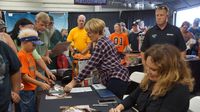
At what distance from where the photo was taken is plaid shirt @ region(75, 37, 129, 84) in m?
2.54

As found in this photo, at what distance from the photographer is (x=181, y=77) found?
1.63 metres

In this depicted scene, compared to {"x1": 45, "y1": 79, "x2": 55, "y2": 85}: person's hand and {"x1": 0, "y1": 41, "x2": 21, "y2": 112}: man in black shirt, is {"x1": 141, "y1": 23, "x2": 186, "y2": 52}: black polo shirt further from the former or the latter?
{"x1": 0, "y1": 41, "x2": 21, "y2": 112}: man in black shirt

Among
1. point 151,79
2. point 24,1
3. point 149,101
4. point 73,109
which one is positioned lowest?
point 73,109

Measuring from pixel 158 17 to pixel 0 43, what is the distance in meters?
2.25

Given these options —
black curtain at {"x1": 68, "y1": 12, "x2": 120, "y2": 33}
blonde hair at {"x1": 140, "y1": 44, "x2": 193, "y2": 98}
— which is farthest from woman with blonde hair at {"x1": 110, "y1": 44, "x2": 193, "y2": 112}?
black curtain at {"x1": 68, "y1": 12, "x2": 120, "y2": 33}

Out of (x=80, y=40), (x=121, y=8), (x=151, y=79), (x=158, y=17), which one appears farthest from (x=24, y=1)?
(x=151, y=79)

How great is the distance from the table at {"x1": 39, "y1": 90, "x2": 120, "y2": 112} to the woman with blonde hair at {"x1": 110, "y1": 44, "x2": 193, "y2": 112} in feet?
1.65

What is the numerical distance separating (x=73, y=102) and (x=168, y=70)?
0.92 meters

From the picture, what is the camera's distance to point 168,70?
1.62 meters

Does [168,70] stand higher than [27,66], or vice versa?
[168,70]

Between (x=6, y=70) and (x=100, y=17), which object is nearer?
(x=6, y=70)

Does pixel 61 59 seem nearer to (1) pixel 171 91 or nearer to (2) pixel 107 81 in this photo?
(2) pixel 107 81

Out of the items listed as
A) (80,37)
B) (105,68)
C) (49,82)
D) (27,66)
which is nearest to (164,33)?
(105,68)

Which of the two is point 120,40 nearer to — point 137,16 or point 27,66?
point 27,66
